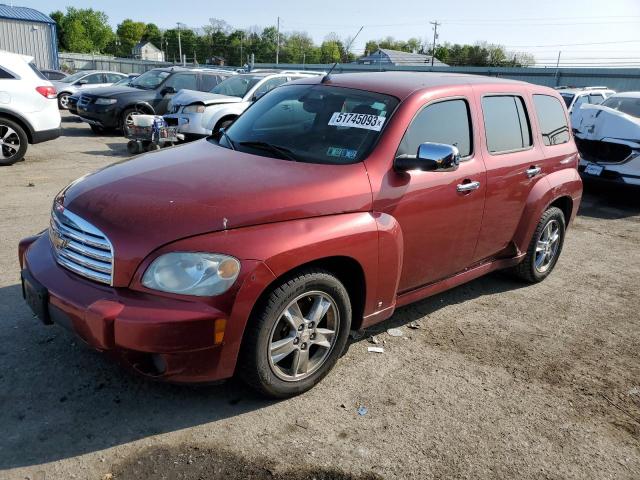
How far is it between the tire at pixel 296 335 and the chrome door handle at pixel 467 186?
50.1 inches

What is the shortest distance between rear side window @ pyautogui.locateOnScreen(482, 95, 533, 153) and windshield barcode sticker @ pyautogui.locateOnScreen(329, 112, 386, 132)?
1103 millimetres

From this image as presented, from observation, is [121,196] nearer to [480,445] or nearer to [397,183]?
[397,183]

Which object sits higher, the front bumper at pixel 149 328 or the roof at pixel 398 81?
the roof at pixel 398 81

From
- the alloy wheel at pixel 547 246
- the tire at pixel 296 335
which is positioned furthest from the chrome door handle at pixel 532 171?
the tire at pixel 296 335

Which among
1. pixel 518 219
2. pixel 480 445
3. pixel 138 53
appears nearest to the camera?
pixel 480 445

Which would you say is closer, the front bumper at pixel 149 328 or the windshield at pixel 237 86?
the front bumper at pixel 149 328

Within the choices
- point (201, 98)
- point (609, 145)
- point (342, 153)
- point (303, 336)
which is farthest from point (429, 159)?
point (201, 98)

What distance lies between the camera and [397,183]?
11.3 ft

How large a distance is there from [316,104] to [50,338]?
2460 millimetres

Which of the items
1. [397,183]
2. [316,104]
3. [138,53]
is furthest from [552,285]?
[138,53]

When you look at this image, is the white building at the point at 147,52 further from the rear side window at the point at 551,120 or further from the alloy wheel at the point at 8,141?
the rear side window at the point at 551,120

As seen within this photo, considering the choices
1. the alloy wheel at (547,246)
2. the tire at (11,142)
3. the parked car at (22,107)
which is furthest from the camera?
the tire at (11,142)

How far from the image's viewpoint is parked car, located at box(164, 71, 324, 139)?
10875 mm

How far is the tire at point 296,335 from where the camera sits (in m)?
2.85
